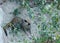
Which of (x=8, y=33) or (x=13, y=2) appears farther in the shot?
(x=13, y=2)

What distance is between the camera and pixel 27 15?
364 cm

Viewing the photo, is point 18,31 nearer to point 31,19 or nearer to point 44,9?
point 31,19

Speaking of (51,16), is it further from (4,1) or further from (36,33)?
(4,1)

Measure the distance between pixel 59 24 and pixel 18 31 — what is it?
2.07 ft

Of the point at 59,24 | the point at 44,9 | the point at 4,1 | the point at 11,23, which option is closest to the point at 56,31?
the point at 59,24

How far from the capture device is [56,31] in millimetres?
3455

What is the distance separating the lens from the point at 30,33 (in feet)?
11.7

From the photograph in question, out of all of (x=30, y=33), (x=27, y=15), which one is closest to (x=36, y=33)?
(x=30, y=33)

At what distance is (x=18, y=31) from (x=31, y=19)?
279 mm

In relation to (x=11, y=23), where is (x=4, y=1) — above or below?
above

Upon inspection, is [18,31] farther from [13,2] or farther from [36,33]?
[13,2]

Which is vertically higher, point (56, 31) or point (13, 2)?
point (13, 2)

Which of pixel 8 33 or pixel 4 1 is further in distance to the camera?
pixel 4 1

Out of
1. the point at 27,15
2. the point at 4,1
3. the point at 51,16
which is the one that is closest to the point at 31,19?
the point at 27,15
